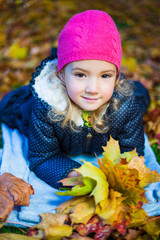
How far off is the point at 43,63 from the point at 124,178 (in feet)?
3.05

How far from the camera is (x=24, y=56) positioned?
365cm

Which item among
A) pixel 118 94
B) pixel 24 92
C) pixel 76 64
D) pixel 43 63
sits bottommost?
pixel 24 92

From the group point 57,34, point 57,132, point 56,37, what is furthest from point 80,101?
point 57,34

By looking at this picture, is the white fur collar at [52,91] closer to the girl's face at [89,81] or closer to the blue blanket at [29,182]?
the girl's face at [89,81]

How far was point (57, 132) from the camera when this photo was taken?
1.78 metres

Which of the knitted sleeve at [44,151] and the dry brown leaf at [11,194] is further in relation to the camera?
the knitted sleeve at [44,151]

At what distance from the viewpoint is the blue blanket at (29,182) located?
149cm

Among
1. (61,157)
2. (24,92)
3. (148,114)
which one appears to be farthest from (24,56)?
(61,157)

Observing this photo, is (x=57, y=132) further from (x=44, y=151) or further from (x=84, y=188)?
(x=84, y=188)

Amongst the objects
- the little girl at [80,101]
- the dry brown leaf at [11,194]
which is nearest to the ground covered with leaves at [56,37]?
the little girl at [80,101]

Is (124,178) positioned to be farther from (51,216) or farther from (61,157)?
(61,157)

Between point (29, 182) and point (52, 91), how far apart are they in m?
0.62

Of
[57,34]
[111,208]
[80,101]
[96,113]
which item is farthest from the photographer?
[57,34]

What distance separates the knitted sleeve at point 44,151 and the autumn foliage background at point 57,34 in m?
0.79
